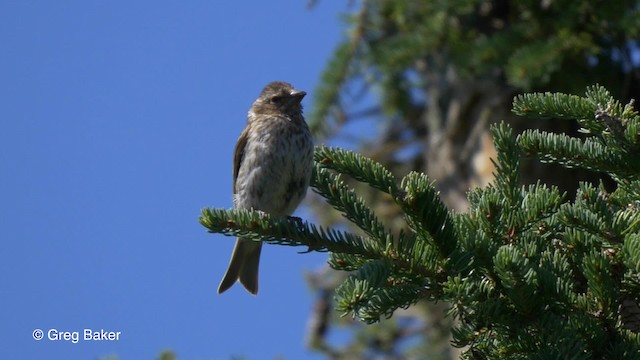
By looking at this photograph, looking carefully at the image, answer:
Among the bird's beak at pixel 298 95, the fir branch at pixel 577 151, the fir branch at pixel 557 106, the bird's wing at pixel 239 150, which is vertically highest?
the bird's beak at pixel 298 95

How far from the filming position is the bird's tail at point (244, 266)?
5.06 meters

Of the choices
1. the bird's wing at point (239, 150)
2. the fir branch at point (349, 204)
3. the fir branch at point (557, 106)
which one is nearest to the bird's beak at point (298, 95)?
the bird's wing at point (239, 150)

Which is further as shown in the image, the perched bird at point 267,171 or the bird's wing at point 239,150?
the bird's wing at point 239,150

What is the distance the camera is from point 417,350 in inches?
254

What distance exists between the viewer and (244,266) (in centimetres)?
519

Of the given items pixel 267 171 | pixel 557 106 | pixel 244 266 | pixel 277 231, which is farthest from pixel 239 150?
pixel 557 106

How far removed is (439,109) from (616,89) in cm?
138

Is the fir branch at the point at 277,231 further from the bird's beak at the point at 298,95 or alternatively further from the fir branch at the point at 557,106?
the bird's beak at the point at 298,95

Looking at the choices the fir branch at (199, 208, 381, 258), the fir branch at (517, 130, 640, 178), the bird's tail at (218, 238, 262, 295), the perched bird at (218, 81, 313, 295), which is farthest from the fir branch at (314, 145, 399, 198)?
the bird's tail at (218, 238, 262, 295)

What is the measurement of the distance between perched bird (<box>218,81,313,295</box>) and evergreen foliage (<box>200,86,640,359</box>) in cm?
192

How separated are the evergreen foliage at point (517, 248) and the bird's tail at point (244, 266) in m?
2.41

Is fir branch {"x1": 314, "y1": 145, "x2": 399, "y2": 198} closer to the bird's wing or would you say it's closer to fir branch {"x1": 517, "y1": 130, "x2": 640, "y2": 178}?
fir branch {"x1": 517, "y1": 130, "x2": 640, "y2": 178}

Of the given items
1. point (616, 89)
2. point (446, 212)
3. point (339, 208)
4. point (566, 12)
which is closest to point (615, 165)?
point (446, 212)

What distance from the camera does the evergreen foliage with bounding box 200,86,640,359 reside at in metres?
2.22
